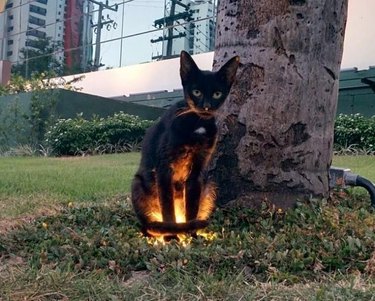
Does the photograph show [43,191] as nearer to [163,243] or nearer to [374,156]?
[163,243]

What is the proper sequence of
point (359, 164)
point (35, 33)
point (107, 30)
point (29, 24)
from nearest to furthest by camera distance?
point (359, 164)
point (107, 30)
point (35, 33)
point (29, 24)

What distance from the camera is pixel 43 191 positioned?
480 cm

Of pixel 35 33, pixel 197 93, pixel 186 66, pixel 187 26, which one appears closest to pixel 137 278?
pixel 197 93

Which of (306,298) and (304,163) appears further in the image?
(304,163)

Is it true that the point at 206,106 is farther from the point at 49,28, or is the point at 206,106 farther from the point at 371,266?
the point at 49,28

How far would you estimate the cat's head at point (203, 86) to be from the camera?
8.73ft

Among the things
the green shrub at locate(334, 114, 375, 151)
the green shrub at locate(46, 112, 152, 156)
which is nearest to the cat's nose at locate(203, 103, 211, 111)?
the green shrub at locate(334, 114, 375, 151)

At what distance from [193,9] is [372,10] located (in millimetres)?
5858

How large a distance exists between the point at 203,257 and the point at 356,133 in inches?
319

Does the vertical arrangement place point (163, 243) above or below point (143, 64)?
below

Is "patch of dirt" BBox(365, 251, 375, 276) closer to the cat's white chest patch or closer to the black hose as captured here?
the cat's white chest patch

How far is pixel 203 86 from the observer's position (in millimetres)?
2688

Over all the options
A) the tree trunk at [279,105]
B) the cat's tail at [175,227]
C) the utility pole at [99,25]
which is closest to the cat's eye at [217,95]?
the tree trunk at [279,105]

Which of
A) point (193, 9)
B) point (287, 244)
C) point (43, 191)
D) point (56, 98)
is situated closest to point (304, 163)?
point (287, 244)
